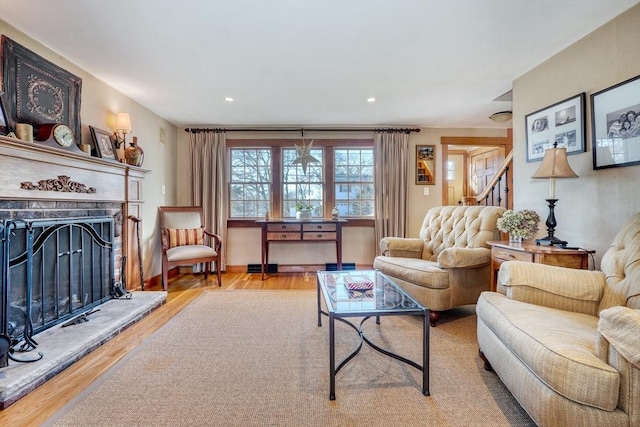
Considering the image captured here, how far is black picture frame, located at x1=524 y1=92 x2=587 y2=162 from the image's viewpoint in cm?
227

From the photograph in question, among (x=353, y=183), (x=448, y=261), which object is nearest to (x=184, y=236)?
(x=353, y=183)

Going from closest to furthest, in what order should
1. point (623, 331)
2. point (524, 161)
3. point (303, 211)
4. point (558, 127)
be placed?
point (623, 331) < point (558, 127) < point (524, 161) < point (303, 211)

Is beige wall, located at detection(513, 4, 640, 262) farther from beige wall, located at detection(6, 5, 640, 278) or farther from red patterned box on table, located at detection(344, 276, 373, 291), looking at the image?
red patterned box on table, located at detection(344, 276, 373, 291)

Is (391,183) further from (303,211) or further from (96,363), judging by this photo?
(96,363)

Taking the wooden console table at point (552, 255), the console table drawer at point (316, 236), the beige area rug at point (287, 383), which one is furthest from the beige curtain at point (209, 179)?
the wooden console table at point (552, 255)

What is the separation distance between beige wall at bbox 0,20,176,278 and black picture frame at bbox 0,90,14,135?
19.7 inches

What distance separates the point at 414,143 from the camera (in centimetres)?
461

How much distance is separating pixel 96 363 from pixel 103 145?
1.98 m

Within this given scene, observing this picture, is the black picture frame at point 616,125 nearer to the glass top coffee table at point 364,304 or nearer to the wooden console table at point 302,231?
the glass top coffee table at point 364,304

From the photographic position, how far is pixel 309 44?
2273 mm

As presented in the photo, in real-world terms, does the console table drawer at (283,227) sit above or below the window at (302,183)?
below

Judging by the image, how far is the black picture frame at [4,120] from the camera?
1928 millimetres

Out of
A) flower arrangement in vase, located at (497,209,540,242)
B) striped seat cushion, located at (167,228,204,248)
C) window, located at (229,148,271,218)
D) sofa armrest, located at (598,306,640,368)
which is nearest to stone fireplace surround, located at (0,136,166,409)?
striped seat cushion, located at (167,228,204,248)

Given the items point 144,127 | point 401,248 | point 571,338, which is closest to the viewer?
point 571,338
